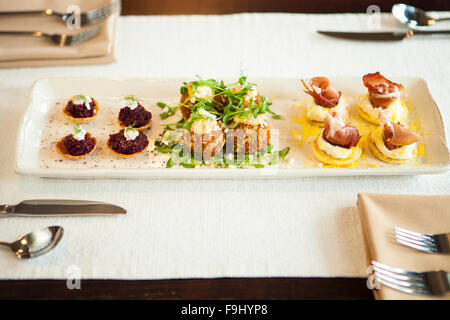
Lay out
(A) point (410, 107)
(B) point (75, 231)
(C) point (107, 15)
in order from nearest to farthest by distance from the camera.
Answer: (B) point (75, 231) → (A) point (410, 107) → (C) point (107, 15)

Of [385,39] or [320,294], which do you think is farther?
[385,39]

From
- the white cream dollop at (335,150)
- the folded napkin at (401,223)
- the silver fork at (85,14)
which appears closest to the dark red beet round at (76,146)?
the silver fork at (85,14)

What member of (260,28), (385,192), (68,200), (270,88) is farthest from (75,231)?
(260,28)

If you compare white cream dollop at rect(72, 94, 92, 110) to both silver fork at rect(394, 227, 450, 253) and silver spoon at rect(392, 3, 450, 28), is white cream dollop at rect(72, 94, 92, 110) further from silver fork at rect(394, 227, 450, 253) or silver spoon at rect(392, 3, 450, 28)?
silver spoon at rect(392, 3, 450, 28)

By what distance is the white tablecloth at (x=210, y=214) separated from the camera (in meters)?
1.54

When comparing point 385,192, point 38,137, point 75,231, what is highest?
point 38,137

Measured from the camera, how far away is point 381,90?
77.5 inches

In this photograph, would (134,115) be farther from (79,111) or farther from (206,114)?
(206,114)

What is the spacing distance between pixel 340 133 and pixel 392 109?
40 centimetres

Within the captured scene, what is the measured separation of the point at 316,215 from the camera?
171cm

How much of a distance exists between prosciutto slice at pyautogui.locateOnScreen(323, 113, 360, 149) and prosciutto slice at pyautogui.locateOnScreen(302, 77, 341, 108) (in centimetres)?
16

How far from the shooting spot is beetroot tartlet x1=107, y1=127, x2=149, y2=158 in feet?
6.11

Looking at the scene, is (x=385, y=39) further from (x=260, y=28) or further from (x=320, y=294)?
(x=320, y=294)

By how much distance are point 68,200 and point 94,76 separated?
2.99 ft
